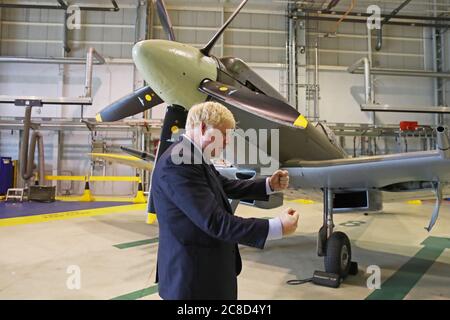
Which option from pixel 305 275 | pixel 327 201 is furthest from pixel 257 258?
pixel 327 201

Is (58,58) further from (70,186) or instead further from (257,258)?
(257,258)

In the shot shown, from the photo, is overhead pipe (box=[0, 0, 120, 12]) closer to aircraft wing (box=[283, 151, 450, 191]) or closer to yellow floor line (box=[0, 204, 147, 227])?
yellow floor line (box=[0, 204, 147, 227])

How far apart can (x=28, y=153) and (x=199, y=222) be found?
456 inches

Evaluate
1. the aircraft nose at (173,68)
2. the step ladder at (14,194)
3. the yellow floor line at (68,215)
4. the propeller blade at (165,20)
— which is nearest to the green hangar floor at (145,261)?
the yellow floor line at (68,215)

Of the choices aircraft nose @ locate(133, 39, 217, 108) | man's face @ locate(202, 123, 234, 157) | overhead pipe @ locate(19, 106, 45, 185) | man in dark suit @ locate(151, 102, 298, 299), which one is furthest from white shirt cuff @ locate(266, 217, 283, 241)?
overhead pipe @ locate(19, 106, 45, 185)

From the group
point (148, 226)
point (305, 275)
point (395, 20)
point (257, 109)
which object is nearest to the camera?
point (257, 109)

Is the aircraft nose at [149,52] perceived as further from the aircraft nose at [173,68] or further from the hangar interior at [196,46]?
the hangar interior at [196,46]

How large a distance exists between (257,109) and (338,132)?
11861 mm

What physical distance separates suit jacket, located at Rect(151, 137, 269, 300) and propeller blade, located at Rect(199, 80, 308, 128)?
1.50 m

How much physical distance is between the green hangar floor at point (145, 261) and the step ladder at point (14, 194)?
357 cm

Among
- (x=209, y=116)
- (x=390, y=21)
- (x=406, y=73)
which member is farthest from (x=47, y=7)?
(x=406, y=73)

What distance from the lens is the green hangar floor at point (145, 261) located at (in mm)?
3234

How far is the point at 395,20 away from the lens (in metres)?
14.5

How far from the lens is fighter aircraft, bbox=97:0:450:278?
306 centimetres
